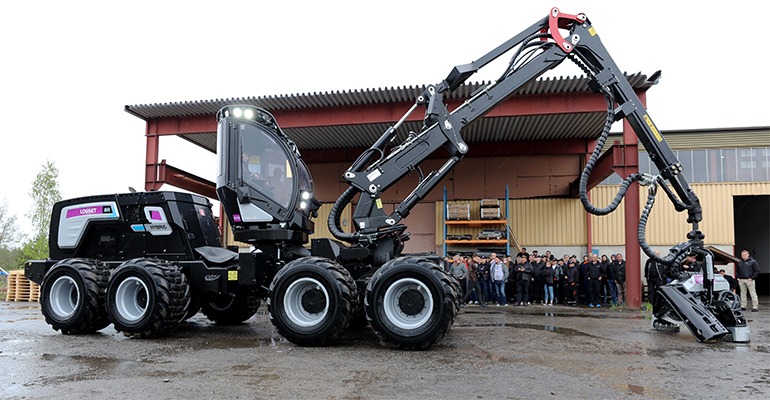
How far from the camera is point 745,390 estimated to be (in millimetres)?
4965

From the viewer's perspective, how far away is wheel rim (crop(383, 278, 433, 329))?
6.82 m

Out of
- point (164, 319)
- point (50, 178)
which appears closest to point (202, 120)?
point (164, 319)

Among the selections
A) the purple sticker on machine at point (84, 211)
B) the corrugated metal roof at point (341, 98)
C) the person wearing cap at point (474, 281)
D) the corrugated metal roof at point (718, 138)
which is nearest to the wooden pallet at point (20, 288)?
the corrugated metal roof at point (341, 98)

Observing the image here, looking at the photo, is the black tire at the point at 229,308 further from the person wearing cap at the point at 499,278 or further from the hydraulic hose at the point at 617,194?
the person wearing cap at the point at 499,278

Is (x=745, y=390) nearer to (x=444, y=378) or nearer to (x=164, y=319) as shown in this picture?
(x=444, y=378)

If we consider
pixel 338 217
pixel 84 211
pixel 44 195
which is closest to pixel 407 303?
pixel 338 217

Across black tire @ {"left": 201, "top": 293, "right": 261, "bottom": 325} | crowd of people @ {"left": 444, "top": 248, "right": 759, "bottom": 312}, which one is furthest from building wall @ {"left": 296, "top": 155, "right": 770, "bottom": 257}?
black tire @ {"left": 201, "top": 293, "right": 261, "bottom": 325}

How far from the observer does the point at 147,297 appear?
26.3ft

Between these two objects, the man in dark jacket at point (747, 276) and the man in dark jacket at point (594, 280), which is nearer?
the man in dark jacket at point (747, 276)

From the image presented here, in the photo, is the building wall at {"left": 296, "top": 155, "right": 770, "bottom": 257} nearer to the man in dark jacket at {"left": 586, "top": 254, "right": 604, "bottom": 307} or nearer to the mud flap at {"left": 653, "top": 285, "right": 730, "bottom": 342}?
the man in dark jacket at {"left": 586, "top": 254, "right": 604, "bottom": 307}

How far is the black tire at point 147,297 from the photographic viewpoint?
7.85 m

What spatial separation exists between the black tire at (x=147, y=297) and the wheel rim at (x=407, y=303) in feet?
11.3

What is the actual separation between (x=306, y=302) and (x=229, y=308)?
327 cm

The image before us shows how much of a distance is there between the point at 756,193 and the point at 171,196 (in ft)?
74.1
